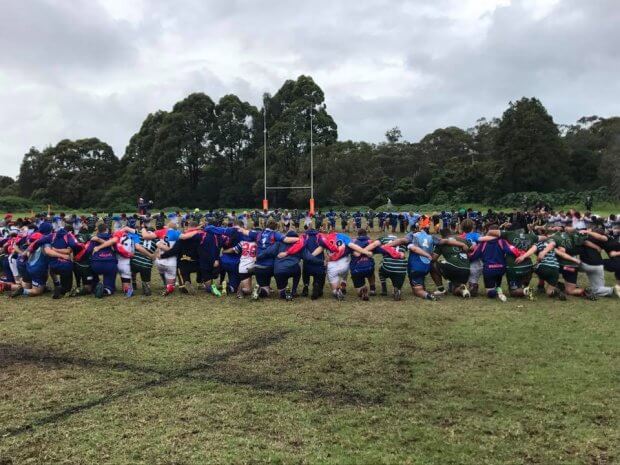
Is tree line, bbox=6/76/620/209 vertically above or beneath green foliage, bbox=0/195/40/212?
above

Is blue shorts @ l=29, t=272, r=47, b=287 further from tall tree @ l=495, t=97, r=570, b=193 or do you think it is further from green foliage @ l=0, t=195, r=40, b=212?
green foliage @ l=0, t=195, r=40, b=212

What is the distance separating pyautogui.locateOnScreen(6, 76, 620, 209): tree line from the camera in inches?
1764

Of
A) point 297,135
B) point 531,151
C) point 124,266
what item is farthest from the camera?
point 297,135

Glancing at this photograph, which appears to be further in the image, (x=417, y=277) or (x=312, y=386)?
(x=417, y=277)

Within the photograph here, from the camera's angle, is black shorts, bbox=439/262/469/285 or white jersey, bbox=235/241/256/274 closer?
black shorts, bbox=439/262/469/285

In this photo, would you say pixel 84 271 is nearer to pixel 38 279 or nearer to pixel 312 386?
pixel 38 279

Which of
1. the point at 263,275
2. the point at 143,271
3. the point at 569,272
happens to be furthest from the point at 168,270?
the point at 569,272

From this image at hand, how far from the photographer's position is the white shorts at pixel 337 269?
10.0 metres

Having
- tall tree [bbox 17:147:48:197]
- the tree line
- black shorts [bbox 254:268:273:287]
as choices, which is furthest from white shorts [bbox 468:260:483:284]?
tall tree [bbox 17:147:48:197]

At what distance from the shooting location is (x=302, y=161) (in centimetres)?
4941

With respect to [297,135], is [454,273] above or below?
below

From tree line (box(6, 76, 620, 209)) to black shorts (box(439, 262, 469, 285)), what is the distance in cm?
3550

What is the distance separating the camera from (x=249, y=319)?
825 centimetres

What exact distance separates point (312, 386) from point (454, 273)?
5.50 m
